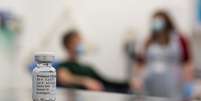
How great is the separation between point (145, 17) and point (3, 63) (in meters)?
1.43

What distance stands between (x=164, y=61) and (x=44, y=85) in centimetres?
299

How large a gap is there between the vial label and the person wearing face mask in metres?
2.89

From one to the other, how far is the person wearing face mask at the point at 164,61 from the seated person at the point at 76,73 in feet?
0.95

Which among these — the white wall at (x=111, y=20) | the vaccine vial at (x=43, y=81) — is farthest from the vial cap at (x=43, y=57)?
the white wall at (x=111, y=20)

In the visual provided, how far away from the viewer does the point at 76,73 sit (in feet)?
12.0

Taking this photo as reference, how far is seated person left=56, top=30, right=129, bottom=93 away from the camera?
11.6 feet

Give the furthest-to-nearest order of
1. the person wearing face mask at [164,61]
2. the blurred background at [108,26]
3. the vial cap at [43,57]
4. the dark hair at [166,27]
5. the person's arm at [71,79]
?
1. the blurred background at [108,26]
2. the dark hair at [166,27]
3. the person wearing face mask at [164,61]
4. the person's arm at [71,79]
5. the vial cap at [43,57]

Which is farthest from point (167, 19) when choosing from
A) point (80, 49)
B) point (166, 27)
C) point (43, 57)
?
point (43, 57)

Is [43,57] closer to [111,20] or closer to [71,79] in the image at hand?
[71,79]

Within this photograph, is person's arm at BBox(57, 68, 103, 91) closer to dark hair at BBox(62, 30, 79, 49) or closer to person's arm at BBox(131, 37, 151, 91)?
dark hair at BBox(62, 30, 79, 49)

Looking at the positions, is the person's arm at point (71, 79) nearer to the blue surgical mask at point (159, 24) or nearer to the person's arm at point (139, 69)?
the person's arm at point (139, 69)

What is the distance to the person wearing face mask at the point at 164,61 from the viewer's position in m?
3.82

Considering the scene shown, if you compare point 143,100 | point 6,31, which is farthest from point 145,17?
point 143,100

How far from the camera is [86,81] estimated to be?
3.66 metres
